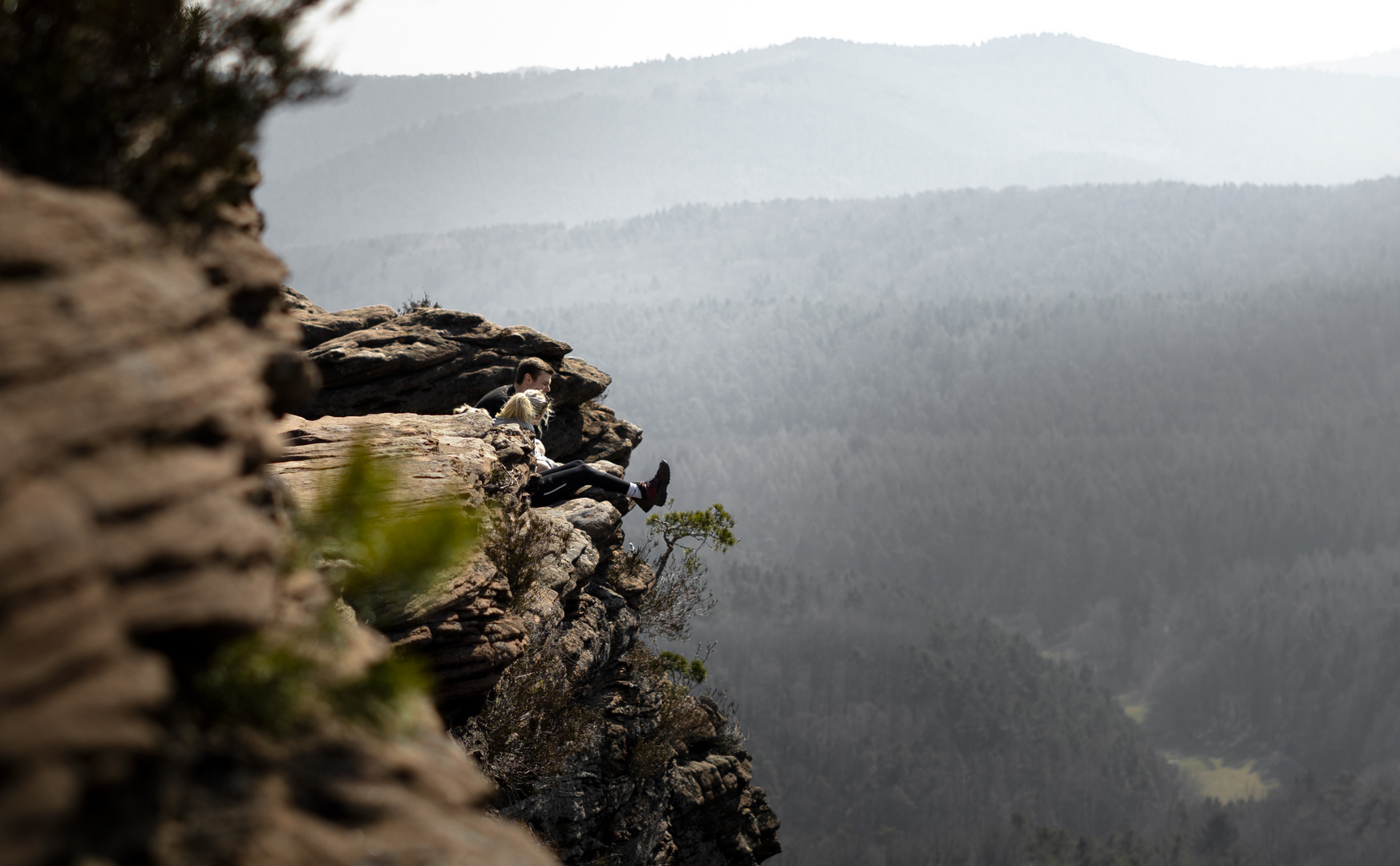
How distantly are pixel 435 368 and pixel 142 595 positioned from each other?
14146 mm

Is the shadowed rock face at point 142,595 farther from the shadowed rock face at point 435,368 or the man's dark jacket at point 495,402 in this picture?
the shadowed rock face at point 435,368

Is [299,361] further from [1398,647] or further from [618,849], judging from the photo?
[1398,647]

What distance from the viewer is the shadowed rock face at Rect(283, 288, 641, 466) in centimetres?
1488

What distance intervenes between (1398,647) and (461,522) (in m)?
155

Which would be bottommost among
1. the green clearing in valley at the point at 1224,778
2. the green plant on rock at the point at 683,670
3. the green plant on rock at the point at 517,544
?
the green clearing in valley at the point at 1224,778

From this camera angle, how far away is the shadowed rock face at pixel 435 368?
1488 cm

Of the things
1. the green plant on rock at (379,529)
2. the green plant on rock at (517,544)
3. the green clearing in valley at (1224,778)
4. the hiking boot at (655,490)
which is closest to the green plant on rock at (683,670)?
the hiking boot at (655,490)

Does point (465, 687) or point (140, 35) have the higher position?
point (140, 35)

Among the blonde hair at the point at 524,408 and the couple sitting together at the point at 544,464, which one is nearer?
the blonde hair at the point at 524,408

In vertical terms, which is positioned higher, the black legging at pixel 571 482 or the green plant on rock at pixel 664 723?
the black legging at pixel 571 482

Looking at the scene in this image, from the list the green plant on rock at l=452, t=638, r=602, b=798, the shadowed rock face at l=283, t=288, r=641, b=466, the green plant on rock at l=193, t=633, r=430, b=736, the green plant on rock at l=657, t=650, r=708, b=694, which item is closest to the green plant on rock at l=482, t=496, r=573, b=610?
the green plant on rock at l=452, t=638, r=602, b=798

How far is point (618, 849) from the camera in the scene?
47.4 ft

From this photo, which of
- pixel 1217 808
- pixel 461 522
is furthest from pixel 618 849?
pixel 1217 808

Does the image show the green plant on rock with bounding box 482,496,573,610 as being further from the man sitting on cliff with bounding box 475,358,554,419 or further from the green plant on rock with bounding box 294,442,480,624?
the green plant on rock with bounding box 294,442,480,624
